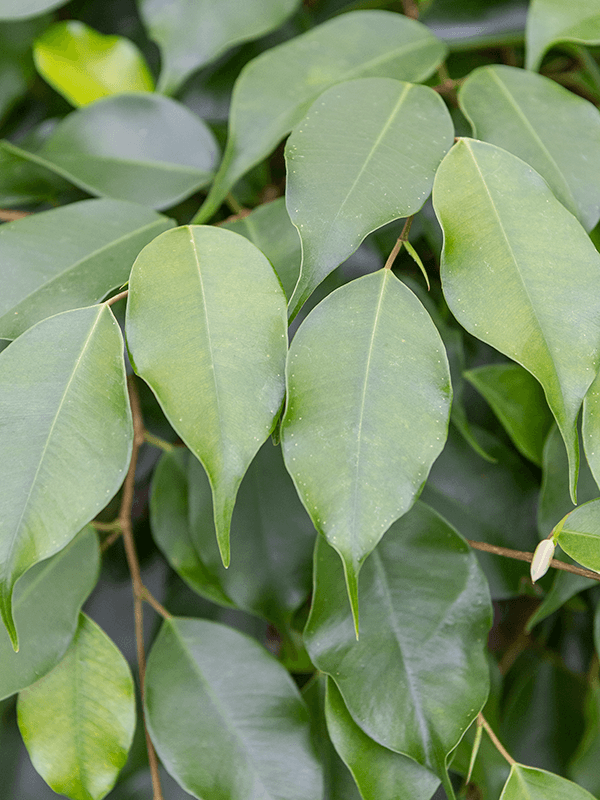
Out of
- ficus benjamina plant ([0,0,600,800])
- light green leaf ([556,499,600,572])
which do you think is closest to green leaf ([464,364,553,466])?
ficus benjamina plant ([0,0,600,800])

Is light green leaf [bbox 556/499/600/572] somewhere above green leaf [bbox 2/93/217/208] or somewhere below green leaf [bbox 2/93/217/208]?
below

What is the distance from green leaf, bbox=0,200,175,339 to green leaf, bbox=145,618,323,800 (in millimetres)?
225

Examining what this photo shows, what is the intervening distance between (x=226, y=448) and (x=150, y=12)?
40 centimetres

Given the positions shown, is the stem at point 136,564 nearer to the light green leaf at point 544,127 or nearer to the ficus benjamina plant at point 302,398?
the ficus benjamina plant at point 302,398

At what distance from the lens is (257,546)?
44 centimetres

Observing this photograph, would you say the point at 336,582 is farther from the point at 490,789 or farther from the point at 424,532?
the point at 490,789

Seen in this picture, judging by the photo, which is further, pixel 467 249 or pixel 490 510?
pixel 490 510

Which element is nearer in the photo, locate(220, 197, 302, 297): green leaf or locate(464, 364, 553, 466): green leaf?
locate(220, 197, 302, 297): green leaf

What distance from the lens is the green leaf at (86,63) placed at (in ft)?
1.75

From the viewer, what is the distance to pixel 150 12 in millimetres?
502

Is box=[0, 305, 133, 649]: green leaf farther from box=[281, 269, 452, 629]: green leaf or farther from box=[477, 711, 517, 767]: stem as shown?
box=[477, 711, 517, 767]: stem

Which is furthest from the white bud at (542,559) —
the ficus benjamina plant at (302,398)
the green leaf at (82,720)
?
the green leaf at (82,720)

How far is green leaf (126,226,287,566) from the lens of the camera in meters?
0.28

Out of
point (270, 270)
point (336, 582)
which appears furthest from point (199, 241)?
point (336, 582)
